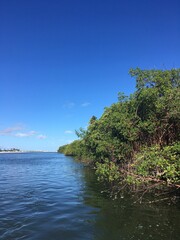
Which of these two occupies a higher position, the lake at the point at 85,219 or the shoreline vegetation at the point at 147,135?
the shoreline vegetation at the point at 147,135

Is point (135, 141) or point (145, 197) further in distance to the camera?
point (135, 141)

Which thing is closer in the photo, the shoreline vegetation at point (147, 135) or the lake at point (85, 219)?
the lake at point (85, 219)

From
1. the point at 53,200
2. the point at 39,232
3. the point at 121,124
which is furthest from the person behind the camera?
the point at 121,124

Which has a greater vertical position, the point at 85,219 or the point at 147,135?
the point at 147,135

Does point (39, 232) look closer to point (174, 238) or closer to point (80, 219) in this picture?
point (80, 219)

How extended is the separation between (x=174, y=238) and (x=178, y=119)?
8.17 meters

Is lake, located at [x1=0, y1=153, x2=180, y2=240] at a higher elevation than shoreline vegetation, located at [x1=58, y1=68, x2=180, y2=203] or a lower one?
lower

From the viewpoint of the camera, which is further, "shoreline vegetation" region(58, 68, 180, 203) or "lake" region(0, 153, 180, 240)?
"shoreline vegetation" region(58, 68, 180, 203)

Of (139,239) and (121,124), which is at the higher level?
(121,124)

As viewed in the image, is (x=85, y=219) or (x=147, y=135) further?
(x=147, y=135)

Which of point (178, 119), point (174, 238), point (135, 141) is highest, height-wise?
point (178, 119)

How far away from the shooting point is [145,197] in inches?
Result: 672

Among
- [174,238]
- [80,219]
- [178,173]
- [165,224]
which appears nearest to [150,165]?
[178,173]

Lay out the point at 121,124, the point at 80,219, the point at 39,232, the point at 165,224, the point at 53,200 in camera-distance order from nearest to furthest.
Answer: the point at 39,232 < the point at 165,224 < the point at 80,219 < the point at 53,200 < the point at 121,124
